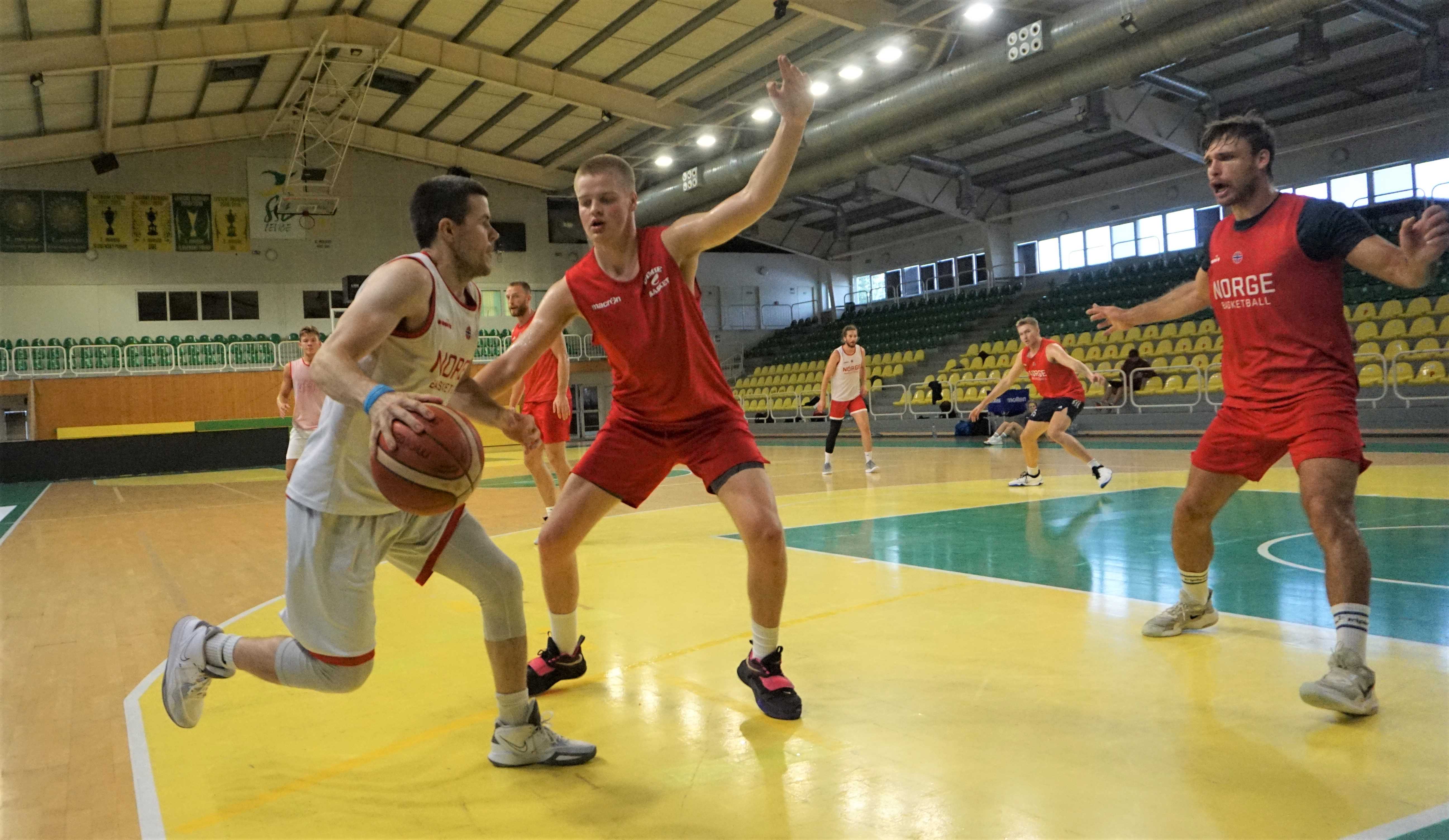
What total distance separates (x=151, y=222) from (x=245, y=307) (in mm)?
3528

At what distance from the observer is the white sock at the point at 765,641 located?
11.8 feet

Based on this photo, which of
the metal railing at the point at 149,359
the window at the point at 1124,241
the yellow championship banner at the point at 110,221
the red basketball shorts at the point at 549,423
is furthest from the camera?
the window at the point at 1124,241

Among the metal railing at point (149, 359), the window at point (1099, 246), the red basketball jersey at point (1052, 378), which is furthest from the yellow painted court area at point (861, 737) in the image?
the window at point (1099, 246)

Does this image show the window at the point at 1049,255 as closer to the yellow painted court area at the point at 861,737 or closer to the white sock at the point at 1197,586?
the yellow painted court area at the point at 861,737

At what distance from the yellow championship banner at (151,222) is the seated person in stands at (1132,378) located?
1072 inches

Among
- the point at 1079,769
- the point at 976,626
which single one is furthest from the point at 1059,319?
the point at 1079,769

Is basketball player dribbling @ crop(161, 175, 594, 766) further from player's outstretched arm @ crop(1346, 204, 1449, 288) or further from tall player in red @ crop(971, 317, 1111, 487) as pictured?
tall player in red @ crop(971, 317, 1111, 487)

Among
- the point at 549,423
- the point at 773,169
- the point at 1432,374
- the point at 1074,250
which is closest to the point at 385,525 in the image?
the point at 773,169

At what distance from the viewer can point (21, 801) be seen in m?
2.95

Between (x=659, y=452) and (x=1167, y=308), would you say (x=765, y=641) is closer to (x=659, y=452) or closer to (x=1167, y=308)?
(x=659, y=452)

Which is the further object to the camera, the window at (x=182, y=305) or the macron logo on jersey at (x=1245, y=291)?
the window at (x=182, y=305)

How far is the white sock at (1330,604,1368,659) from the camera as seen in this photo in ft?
10.6

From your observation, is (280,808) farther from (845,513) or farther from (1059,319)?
(1059,319)

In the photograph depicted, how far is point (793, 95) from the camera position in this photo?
344cm
